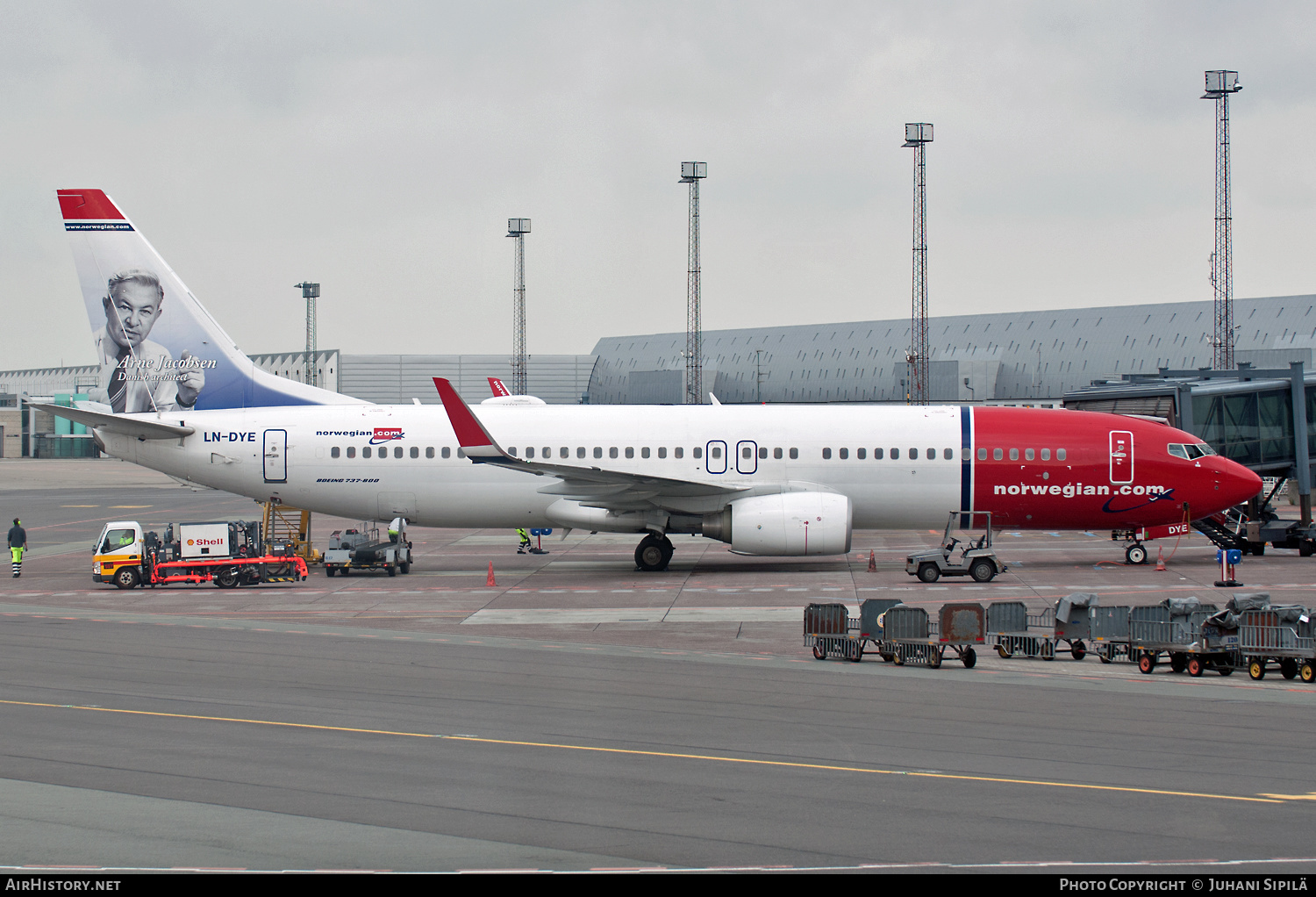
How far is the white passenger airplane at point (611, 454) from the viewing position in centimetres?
Result: 3419

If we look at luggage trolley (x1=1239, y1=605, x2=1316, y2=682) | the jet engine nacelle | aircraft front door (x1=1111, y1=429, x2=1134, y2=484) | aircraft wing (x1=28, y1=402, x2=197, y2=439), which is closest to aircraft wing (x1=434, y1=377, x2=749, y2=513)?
the jet engine nacelle

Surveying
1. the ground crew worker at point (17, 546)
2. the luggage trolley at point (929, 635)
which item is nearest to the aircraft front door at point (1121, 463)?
the luggage trolley at point (929, 635)

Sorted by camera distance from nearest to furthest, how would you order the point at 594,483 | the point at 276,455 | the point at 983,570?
1. the point at 983,570
2. the point at 594,483
3. the point at 276,455

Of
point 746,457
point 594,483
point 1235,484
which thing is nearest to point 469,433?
point 594,483

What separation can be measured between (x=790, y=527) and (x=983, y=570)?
5.13 meters

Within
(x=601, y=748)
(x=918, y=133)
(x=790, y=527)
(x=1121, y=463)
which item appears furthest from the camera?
(x=918, y=133)

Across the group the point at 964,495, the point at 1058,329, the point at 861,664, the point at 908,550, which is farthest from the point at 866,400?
the point at 861,664

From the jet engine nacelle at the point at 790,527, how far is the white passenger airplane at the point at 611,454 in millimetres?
76

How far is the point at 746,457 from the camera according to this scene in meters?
34.6

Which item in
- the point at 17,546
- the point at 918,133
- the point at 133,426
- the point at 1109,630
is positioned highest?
the point at 918,133

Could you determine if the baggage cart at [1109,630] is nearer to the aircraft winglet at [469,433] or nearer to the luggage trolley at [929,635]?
the luggage trolley at [929,635]

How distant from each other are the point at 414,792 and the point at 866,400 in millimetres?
103098

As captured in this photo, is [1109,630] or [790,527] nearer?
[1109,630]

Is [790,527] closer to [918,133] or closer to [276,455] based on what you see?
[276,455]
